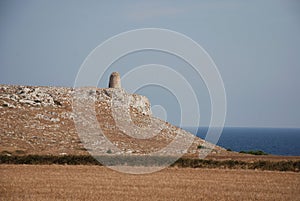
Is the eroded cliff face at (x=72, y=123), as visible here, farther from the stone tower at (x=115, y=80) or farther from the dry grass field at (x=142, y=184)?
the dry grass field at (x=142, y=184)

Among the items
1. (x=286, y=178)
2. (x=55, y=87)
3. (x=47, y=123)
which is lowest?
(x=286, y=178)

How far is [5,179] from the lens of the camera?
2964 cm

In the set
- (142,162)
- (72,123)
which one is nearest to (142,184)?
(142,162)

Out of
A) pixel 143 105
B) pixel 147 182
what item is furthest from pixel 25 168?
pixel 143 105

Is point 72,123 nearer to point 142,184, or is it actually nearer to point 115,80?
point 115,80

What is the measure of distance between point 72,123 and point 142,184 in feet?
112

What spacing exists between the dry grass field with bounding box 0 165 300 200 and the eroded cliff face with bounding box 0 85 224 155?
588 inches

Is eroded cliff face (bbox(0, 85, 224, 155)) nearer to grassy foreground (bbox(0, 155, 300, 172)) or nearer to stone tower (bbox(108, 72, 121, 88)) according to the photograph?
stone tower (bbox(108, 72, 121, 88))

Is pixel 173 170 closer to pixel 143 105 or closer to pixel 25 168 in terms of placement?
pixel 25 168

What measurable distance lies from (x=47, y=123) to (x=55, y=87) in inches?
470

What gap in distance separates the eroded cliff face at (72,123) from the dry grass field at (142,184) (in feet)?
49.0

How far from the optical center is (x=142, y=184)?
2900cm

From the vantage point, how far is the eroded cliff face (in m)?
53.3

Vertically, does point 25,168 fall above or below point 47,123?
below
